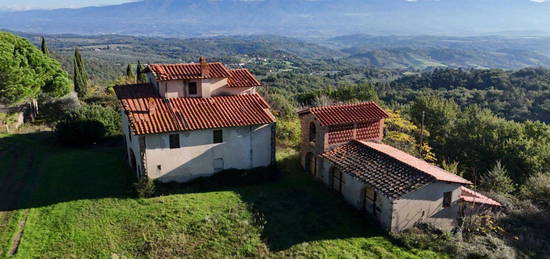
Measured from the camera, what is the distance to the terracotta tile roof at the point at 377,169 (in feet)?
61.3

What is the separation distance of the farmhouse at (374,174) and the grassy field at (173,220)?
3.34 feet

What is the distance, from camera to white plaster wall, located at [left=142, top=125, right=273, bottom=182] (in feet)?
71.3

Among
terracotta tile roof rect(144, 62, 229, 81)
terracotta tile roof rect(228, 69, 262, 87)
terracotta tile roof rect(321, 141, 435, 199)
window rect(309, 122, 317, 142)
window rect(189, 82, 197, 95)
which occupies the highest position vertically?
terracotta tile roof rect(144, 62, 229, 81)

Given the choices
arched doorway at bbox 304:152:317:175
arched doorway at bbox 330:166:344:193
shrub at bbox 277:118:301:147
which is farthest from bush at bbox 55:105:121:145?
arched doorway at bbox 330:166:344:193

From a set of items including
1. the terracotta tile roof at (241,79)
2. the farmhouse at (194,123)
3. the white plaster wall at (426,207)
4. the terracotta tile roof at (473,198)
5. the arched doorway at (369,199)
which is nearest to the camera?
the white plaster wall at (426,207)

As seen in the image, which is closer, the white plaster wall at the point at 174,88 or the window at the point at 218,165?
the window at the point at 218,165

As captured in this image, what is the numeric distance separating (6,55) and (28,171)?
14.6m

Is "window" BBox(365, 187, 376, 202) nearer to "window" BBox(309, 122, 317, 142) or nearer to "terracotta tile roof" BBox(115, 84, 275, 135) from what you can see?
"window" BBox(309, 122, 317, 142)

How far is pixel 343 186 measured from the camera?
22219mm

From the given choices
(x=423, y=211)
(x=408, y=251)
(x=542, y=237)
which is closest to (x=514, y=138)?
(x=542, y=237)

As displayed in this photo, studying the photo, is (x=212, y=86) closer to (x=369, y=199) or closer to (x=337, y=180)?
(x=337, y=180)

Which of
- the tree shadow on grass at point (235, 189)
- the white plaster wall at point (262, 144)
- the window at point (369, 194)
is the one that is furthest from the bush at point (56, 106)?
the window at point (369, 194)

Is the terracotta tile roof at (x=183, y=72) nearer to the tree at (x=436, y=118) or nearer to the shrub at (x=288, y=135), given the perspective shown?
the shrub at (x=288, y=135)

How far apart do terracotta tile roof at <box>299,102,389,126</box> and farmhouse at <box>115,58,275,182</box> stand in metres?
3.03
